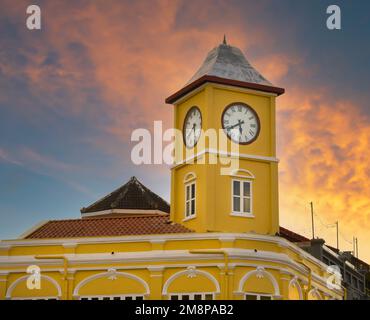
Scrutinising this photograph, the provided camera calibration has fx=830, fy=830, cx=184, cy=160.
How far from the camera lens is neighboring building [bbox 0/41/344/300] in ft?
115

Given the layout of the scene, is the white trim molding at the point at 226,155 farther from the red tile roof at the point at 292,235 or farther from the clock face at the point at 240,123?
the red tile roof at the point at 292,235

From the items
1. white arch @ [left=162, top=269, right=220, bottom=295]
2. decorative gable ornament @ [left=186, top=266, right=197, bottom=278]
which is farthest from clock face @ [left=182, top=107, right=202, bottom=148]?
white arch @ [left=162, top=269, right=220, bottom=295]

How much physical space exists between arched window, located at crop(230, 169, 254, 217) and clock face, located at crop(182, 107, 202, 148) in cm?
265

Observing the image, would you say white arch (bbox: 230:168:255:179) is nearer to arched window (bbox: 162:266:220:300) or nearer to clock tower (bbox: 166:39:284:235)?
clock tower (bbox: 166:39:284:235)

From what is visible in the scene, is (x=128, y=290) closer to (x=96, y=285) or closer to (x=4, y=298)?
(x=96, y=285)

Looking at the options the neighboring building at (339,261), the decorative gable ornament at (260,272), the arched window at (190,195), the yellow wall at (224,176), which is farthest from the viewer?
the neighboring building at (339,261)

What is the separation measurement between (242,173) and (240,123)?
2419 mm

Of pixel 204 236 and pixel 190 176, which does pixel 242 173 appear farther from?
pixel 204 236

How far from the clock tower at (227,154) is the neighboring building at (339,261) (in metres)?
9.94

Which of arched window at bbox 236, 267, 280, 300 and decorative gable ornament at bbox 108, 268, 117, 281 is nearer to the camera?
arched window at bbox 236, 267, 280, 300

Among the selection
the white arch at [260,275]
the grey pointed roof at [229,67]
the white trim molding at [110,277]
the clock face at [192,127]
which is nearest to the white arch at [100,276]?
the white trim molding at [110,277]

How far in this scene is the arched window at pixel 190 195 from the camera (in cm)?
3894

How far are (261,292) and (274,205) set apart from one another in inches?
209
